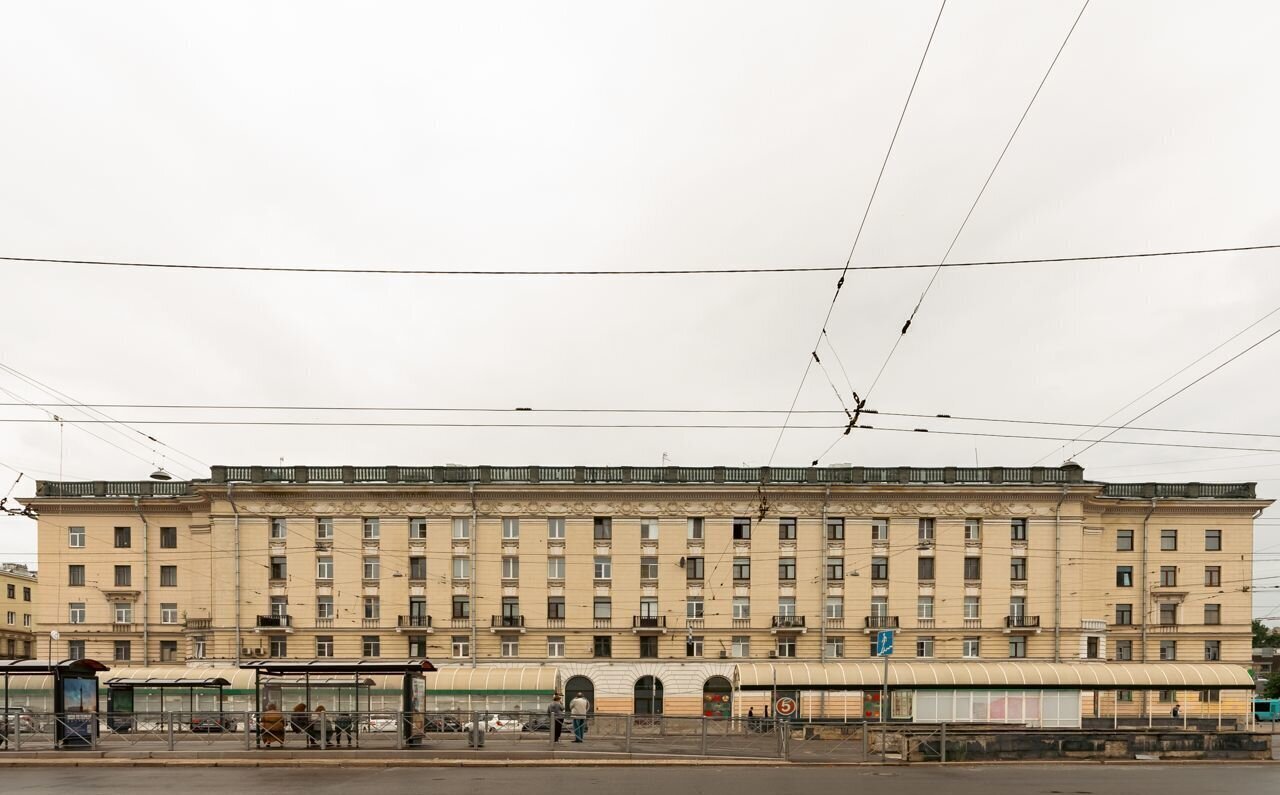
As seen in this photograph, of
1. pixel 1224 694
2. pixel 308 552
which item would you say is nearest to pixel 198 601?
pixel 308 552

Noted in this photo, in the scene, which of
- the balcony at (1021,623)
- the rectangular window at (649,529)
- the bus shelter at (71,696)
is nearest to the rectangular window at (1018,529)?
the balcony at (1021,623)

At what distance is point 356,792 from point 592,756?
260 inches

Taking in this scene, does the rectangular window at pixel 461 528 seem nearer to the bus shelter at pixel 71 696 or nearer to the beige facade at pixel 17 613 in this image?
the bus shelter at pixel 71 696

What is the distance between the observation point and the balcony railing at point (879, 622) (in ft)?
167

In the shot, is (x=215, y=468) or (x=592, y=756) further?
(x=215, y=468)

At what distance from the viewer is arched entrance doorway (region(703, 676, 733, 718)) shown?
4872 centimetres

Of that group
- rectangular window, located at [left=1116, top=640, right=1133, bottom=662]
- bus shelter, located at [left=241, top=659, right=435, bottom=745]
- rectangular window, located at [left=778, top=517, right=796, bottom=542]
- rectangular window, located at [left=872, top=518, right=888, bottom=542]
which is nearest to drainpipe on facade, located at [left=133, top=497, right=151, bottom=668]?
bus shelter, located at [left=241, top=659, right=435, bottom=745]

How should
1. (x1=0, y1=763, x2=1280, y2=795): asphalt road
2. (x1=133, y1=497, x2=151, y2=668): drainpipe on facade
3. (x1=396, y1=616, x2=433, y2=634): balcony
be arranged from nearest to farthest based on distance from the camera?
(x1=0, y1=763, x2=1280, y2=795): asphalt road < (x1=396, y1=616, x2=433, y2=634): balcony < (x1=133, y1=497, x2=151, y2=668): drainpipe on facade

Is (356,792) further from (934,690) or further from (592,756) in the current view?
(934,690)

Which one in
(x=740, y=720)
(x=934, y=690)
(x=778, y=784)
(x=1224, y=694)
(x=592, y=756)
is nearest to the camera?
(x=778, y=784)

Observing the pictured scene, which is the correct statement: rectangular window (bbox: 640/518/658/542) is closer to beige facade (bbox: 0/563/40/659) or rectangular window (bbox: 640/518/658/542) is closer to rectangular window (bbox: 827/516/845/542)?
rectangular window (bbox: 827/516/845/542)

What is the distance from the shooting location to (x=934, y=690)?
125 ft

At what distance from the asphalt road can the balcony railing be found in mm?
29852

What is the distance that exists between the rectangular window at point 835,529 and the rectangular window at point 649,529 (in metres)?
10.9
